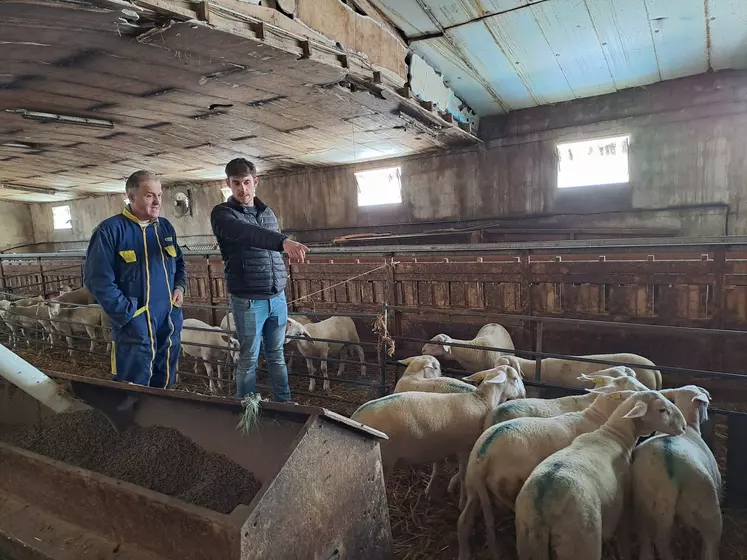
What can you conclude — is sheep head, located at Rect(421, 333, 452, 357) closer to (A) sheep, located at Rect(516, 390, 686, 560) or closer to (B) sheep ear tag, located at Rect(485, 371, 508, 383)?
(B) sheep ear tag, located at Rect(485, 371, 508, 383)

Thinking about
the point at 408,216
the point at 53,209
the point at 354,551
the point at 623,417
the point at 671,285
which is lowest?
the point at 354,551

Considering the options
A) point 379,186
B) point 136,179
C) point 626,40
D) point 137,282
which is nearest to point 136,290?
point 137,282

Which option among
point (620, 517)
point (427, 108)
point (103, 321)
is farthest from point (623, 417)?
point (103, 321)

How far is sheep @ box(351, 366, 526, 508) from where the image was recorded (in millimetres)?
2836

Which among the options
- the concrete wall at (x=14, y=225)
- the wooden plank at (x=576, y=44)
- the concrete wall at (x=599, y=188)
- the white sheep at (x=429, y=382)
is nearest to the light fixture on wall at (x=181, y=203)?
the concrete wall at (x=599, y=188)

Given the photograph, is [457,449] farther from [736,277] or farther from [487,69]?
[487,69]

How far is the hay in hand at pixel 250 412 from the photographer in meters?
2.09

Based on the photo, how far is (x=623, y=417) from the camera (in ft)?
8.21

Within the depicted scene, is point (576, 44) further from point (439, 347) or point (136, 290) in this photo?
point (136, 290)

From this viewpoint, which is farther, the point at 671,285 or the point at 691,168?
the point at 691,168

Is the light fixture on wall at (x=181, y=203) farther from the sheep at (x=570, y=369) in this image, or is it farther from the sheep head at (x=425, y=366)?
the sheep at (x=570, y=369)

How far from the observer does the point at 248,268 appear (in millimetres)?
3391

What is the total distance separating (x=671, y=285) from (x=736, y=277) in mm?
528

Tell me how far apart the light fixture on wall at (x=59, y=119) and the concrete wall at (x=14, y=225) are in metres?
13.9
